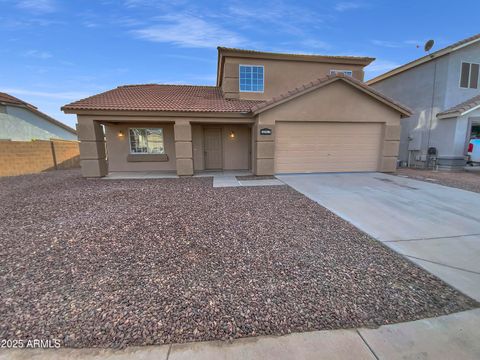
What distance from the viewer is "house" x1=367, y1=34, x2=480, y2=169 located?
39.8ft

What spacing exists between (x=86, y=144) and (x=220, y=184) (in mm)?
6540

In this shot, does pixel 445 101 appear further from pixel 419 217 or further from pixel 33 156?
pixel 33 156

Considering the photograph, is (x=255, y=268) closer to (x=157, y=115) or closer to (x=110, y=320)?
(x=110, y=320)

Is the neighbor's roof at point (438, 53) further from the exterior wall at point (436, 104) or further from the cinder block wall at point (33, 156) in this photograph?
the cinder block wall at point (33, 156)

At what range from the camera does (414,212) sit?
5.32 m

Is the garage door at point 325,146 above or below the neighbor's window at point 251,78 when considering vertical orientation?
below

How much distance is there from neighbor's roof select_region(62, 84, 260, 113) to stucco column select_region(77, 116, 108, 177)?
2.41ft

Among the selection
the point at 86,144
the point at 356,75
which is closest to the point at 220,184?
the point at 86,144

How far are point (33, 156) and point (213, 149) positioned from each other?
36.4 feet

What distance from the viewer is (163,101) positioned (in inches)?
428

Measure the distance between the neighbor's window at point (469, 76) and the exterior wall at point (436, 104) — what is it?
0.86 ft

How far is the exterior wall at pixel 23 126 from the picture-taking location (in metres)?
15.5

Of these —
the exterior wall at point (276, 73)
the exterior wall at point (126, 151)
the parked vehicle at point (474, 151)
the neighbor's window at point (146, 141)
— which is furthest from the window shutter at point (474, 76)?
the neighbor's window at point (146, 141)

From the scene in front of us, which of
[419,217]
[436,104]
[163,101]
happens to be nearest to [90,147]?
[163,101]
